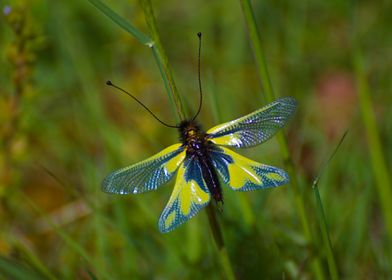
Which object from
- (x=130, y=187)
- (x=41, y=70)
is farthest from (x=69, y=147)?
(x=130, y=187)

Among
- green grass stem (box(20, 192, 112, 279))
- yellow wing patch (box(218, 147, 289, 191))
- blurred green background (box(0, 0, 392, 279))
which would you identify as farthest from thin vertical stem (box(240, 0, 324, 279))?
green grass stem (box(20, 192, 112, 279))

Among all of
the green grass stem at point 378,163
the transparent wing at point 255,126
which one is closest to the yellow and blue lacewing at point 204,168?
the transparent wing at point 255,126

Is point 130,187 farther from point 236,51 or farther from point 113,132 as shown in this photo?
point 236,51

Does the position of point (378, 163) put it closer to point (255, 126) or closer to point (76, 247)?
point (255, 126)

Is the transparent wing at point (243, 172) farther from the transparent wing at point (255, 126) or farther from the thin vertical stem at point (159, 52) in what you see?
the thin vertical stem at point (159, 52)

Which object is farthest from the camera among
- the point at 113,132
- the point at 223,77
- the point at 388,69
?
the point at 223,77

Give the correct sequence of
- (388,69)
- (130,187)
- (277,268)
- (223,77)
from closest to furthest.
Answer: (130,187) → (277,268) → (388,69) → (223,77)

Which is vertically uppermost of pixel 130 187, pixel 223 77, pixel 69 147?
pixel 223 77
